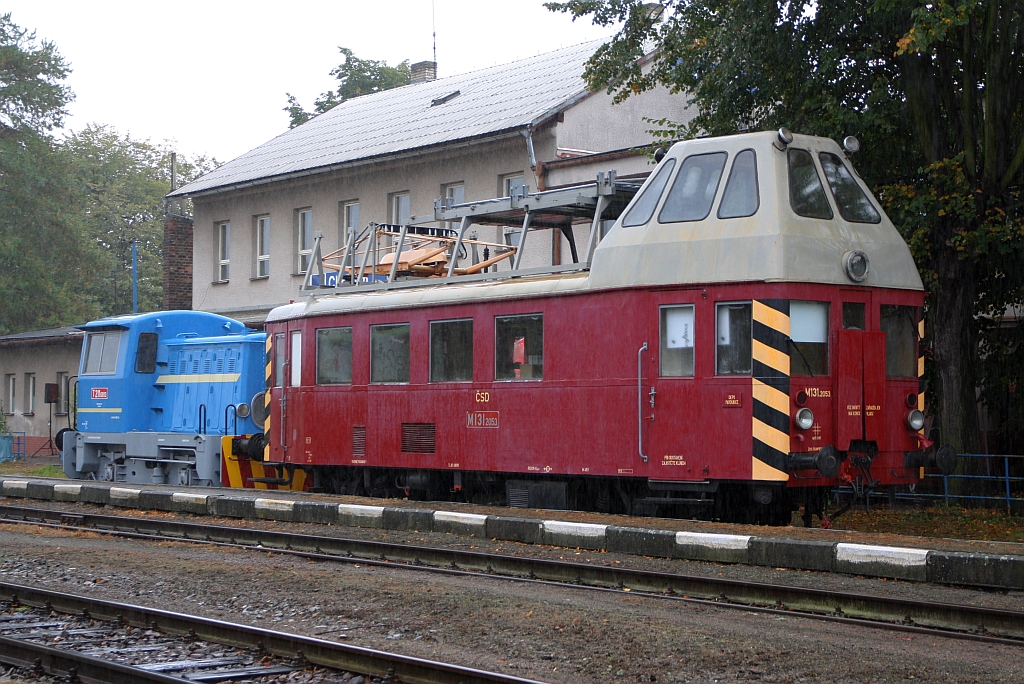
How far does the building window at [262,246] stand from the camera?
1394 inches

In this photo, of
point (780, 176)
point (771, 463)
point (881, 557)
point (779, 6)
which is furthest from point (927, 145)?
point (881, 557)

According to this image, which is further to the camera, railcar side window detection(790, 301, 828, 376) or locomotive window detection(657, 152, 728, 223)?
locomotive window detection(657, 152, 728, 223)

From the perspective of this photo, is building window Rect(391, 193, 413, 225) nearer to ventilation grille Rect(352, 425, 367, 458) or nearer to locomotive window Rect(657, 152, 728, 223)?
ventilation grille Rect(352, 425, 367, 458)

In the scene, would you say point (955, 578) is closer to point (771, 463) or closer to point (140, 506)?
point (771, 463)

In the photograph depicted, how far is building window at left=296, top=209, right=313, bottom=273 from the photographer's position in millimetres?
34062

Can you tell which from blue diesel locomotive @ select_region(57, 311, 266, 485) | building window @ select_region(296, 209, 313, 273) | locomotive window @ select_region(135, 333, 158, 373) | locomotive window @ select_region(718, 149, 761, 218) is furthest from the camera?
building window @ select_region(296, 209, 313, 273)

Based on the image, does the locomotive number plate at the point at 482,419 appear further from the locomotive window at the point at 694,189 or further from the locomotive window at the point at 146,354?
the locomotive window at the point at 146,354

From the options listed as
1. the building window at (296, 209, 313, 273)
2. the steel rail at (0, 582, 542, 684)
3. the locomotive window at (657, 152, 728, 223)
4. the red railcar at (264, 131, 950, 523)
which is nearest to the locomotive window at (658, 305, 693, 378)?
the red railcar at (264, 131, 950, 523)

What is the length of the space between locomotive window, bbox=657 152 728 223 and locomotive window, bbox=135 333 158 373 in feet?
39.8

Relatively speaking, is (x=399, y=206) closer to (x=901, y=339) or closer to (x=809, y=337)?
(x=901, y=339)

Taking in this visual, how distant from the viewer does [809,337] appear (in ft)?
41.4

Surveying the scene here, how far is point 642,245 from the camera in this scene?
13.3m

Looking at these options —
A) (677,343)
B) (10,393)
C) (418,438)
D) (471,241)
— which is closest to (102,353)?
(471,241)

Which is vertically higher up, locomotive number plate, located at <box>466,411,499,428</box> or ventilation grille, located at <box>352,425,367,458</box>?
locomotive number plate, located at <box>466,411,499,428</box>
